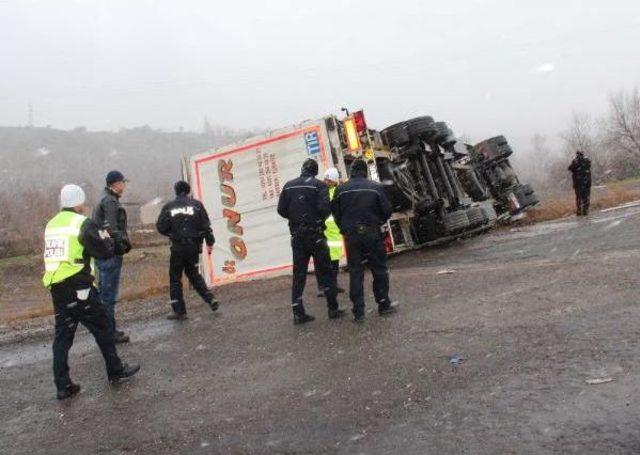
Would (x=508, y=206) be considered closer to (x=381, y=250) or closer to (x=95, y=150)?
(x=381, y=250)

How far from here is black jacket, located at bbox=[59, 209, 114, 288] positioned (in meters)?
4.60

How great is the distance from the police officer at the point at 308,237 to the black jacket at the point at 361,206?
0.73 ft

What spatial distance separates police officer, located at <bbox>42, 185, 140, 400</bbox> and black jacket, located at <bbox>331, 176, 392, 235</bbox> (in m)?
2.24

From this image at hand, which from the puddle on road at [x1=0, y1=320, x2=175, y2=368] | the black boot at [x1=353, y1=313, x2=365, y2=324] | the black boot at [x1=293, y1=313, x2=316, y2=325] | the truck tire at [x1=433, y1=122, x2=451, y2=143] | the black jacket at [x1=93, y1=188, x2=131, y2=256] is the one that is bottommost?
the black boot at [x1=353, y1=313, x2=365, y2=324]

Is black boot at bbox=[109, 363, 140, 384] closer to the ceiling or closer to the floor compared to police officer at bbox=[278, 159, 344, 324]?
closer to the floor

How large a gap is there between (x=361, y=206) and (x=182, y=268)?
2.61m

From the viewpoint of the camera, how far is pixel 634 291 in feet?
15.8

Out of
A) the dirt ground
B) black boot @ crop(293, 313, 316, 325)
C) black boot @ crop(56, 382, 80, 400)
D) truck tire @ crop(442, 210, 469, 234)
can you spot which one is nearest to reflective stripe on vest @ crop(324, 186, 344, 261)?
the dirt ground

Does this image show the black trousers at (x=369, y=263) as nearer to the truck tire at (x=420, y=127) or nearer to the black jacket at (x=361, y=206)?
the black jacket at (x=361, y=206)

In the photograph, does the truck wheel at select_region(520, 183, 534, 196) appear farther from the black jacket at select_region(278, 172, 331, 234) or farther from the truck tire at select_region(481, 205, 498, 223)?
the black jacket at select_region(278, 172, 331, 234)

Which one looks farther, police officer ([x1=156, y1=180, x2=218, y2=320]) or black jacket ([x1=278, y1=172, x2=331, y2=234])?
police officer ([x1=156, y1=180, x2=218, y2=320])

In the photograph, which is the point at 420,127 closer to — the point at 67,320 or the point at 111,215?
the point at 111,215

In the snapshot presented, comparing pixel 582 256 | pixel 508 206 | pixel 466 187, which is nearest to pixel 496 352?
pixel 582 256

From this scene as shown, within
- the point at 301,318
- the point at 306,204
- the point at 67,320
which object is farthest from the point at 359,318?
the point at 67,320
